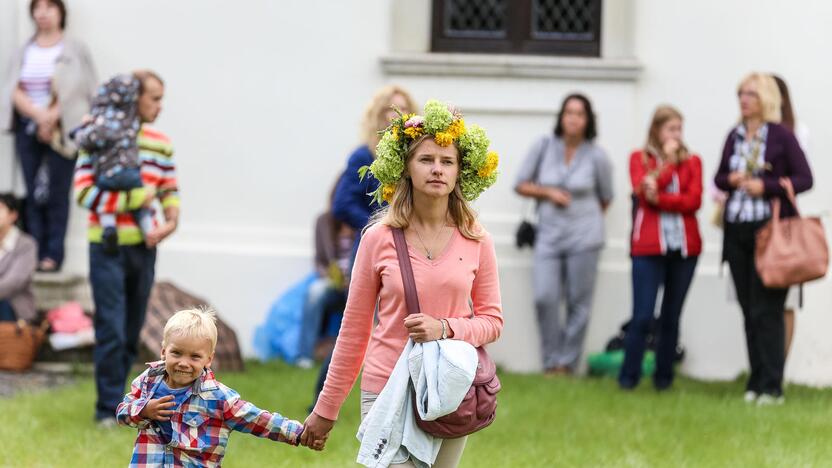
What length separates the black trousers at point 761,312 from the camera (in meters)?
9.98

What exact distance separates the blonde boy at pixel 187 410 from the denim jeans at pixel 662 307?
542 cm

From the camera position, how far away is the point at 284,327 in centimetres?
1183

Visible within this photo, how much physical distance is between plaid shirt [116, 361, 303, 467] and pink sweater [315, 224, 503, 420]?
242 millimetres

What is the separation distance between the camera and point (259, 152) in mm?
12344

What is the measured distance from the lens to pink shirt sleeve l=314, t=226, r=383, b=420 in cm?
539

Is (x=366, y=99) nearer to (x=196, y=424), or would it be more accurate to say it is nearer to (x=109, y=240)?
(x=109, y=240)

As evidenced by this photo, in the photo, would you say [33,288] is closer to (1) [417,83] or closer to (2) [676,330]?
(1) [417,83]

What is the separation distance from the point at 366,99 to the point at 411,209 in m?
6.77

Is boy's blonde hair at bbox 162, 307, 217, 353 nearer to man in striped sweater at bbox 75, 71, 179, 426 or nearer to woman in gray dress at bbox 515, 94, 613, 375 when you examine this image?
man in striped sweater at bbox 75, 71, 179, 426

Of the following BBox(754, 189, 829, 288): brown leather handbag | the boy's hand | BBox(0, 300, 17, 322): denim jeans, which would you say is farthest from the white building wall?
the boy's hand

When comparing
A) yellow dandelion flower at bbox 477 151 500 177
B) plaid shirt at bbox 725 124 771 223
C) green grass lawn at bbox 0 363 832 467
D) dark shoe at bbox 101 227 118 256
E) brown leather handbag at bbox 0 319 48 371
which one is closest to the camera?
yellow dandelion flower at bbox 477 151 500 177

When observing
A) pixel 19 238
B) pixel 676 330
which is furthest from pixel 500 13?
pixel 19 238

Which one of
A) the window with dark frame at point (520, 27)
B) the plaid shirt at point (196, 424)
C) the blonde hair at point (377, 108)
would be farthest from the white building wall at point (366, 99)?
the plaid shirt at point (196, 424)

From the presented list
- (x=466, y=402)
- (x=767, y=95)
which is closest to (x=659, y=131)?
(x=767, y=95)
